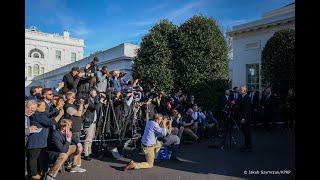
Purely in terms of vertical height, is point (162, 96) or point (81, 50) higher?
point (81, 50)

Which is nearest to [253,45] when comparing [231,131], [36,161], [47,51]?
[231,131]

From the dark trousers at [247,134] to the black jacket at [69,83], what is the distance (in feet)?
5.26

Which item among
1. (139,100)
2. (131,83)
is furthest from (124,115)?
(131,83)

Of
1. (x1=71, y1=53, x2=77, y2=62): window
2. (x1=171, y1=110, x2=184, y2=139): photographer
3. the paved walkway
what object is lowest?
the paved walkway

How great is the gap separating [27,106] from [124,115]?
0.99m

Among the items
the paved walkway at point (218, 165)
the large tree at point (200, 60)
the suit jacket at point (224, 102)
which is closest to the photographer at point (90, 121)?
the paved walkway at point (218, 165)

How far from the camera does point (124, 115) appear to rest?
130 inches

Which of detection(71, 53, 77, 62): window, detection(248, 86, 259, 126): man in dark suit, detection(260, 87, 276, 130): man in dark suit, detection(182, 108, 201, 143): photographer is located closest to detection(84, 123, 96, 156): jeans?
detection(71, 53, 77, 62): window

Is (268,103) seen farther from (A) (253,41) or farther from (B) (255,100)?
(A) (253,41)

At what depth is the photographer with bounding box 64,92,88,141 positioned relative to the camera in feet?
9.32

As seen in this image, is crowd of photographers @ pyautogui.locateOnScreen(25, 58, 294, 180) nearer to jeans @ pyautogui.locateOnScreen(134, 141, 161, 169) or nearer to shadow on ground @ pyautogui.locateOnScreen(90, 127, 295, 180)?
jeans @ pyautogui.locateOnScreen(134, 141, 161, 169)

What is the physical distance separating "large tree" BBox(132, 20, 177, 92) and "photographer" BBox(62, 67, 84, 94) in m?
0.47

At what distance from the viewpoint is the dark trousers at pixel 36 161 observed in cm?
255
